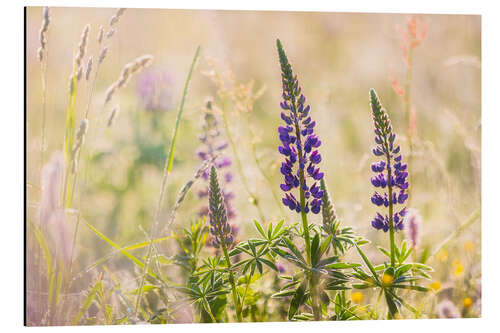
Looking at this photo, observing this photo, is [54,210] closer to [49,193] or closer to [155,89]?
[49,193]

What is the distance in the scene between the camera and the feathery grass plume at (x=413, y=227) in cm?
293

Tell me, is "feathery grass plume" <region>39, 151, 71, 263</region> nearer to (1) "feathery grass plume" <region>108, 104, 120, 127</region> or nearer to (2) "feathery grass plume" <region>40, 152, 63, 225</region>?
(2) "feathery grass plume" <region>40, 152, 63, 225</region>

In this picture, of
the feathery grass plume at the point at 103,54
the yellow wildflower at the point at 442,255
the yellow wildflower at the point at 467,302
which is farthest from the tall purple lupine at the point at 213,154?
the yellow wildflower at the point at 467,302

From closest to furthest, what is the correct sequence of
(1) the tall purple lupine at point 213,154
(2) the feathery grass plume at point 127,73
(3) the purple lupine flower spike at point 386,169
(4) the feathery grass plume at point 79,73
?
(3) the purple lupine flower spike at point 386,169 → (2) the feathery grass plume at point 127,73 → (4) the feathery grass plume at point 79,73 → (1) the tall purple lupine at point 213,154

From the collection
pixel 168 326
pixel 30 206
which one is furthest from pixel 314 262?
pixel 30 206

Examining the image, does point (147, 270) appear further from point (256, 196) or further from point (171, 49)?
point (171, 49)

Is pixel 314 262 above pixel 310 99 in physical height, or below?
below

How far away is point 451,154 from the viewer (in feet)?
10.2

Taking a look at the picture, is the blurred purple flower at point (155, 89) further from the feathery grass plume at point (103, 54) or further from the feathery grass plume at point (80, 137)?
the feathery grass plume at point (80, 137)

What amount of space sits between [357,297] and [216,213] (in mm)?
902

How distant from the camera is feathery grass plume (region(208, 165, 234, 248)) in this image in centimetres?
242

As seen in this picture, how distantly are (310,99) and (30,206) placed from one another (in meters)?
1.39

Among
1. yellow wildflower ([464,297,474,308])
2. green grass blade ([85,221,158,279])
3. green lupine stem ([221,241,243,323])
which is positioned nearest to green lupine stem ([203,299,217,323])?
green lupine stem ([221,241,243,323])

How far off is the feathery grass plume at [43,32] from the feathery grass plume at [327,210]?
136cm
